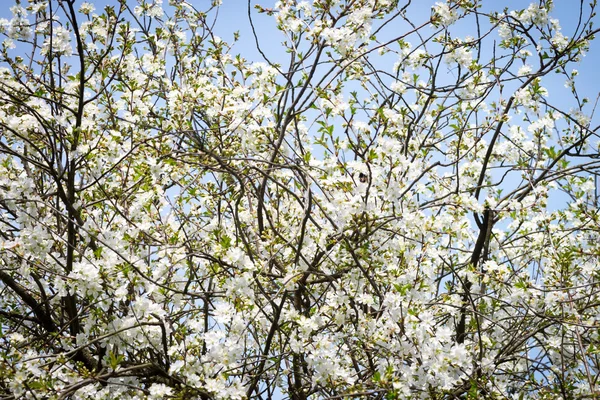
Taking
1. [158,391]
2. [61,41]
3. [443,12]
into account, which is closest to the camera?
[158,391]

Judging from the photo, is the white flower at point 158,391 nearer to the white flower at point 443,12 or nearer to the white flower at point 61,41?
the white flower at point 61,41

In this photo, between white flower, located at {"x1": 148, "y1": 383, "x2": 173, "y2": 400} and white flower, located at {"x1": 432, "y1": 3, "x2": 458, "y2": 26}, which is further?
white flower, located at {"x1": 432, "y1": 3, "x2": 458, "y2": 26}

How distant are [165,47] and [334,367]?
11.4 feet

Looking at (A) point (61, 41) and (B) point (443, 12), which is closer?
(A) point (61, 41)

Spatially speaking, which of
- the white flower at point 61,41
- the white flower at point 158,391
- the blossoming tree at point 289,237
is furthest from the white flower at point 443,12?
the white flower at point 158,391

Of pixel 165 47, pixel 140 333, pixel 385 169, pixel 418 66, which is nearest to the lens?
pixel 140 333

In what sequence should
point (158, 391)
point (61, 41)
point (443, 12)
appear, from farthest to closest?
point (443, 12), point (61, 41), point (158, 391)

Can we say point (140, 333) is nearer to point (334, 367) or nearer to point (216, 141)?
point (334, 367)

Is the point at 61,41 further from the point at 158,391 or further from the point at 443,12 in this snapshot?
the point at 443,12

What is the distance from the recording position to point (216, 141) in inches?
195

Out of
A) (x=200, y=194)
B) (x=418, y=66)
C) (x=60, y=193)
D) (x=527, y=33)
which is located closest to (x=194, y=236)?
(x=200, y=194)

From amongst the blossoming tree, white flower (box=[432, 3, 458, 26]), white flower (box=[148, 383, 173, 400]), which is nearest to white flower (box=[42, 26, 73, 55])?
the blossoming tree

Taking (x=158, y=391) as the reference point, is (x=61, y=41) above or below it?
above

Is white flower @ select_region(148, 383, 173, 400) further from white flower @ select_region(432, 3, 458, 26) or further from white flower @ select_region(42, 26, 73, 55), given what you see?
white flower @ select_region(432, 3, 458, 26)
